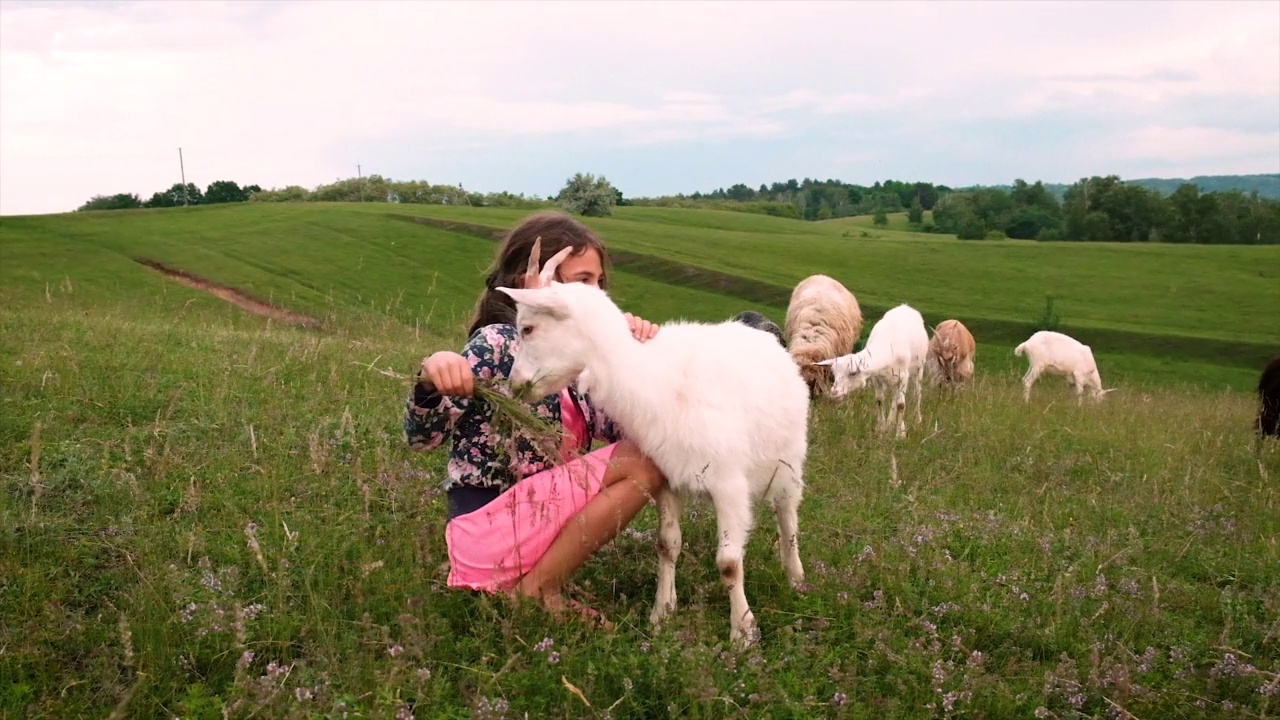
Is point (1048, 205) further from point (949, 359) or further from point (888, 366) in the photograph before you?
point (888, 366)

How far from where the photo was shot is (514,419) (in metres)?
3.90

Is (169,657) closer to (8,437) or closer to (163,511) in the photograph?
(163,511)

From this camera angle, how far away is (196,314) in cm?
2030

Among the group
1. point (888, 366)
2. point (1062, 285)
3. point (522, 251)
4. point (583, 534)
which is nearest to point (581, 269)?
point (522, 251)

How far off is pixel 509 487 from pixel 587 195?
65953mm

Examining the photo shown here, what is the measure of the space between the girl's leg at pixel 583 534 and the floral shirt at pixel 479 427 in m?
0.29

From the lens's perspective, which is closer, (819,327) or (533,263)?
(533,263)

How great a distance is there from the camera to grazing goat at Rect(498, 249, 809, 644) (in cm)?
416

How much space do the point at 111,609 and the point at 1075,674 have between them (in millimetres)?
4114

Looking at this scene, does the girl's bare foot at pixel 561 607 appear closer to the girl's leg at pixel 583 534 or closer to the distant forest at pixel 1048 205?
the girl's leg at pixel 583 534

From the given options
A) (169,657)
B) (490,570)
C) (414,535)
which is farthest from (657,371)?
(169,657)

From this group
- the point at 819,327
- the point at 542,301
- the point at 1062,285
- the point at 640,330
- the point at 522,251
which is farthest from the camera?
the point at 1062,285

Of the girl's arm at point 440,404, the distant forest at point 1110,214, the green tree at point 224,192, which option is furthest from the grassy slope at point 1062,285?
the green tree at point 224,192

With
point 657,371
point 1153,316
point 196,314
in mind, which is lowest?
point 1153,316
